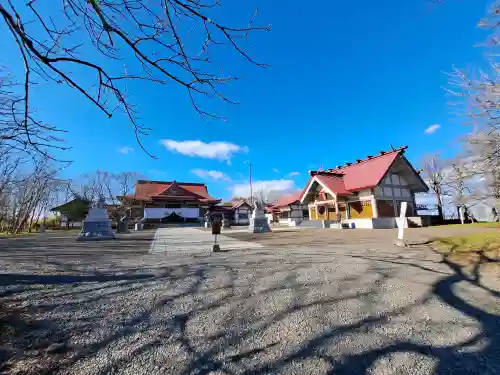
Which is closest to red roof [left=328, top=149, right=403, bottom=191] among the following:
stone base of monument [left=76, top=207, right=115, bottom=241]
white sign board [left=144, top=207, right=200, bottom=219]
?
stone base of monument [left=76, top=207, right=115, bottom=241]

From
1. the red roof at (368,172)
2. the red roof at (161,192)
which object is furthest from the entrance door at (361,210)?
the red roof at (161,192)

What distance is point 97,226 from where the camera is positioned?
1216 centimetres

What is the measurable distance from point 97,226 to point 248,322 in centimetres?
1236

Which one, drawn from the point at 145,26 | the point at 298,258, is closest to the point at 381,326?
the point at 298,258

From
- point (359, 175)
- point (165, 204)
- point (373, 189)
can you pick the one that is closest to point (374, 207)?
point (373, 189)

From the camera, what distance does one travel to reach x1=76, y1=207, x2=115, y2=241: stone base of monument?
39.2 feet

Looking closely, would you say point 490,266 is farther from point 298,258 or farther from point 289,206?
point 289,206

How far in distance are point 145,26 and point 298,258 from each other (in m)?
5.27

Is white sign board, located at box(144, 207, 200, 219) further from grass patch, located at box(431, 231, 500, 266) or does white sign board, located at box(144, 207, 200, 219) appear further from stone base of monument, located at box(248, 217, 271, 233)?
grass patch, located at box(431, 231, 500, 266)

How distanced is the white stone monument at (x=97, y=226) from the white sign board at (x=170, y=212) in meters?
20.2

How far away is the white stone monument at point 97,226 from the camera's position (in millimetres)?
11938

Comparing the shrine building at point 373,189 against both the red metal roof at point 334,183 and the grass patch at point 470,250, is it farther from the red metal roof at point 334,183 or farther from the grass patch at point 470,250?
the grass patch at point 470,250

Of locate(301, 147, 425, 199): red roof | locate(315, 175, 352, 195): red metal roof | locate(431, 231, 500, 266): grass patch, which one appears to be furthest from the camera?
locate(315, 175, 352, 195): red metal roof

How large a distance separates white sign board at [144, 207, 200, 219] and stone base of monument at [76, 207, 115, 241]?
20.2m
